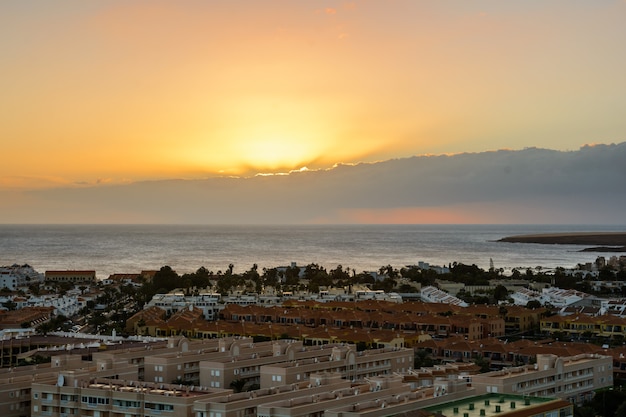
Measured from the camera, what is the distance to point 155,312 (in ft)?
182

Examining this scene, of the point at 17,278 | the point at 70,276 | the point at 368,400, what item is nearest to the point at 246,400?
the point at 368,400

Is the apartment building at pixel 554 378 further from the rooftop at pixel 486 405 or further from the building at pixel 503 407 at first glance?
the building at pixel 503 407

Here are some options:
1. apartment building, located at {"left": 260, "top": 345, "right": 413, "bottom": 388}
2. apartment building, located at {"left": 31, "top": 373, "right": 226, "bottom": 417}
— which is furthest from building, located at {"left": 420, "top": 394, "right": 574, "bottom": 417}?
apartment building, located at {"left": 260, "top": 345, "right": 413, "bottom": 388}

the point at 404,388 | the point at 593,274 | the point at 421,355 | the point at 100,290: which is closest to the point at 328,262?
the point at 593,274

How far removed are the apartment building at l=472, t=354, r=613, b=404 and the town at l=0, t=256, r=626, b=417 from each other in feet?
0.20

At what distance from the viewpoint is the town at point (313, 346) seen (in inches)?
912

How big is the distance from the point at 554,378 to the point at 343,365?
6.69 meters

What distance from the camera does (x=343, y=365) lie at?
30.8 m

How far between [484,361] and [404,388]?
14835mm

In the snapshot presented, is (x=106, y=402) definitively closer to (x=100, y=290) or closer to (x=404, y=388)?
(x=404, y=388)

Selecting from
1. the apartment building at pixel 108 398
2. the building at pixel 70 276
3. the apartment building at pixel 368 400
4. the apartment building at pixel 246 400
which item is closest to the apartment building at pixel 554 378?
the apartment building at pixel 368 400

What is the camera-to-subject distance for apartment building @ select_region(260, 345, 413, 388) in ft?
89.1

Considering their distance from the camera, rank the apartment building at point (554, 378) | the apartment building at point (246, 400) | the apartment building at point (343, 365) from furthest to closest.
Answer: the apartment building at point (343, 365), the apartment building at point (554, 378), the apartment building at point (246, 400)

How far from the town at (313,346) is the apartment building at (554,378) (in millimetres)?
61
